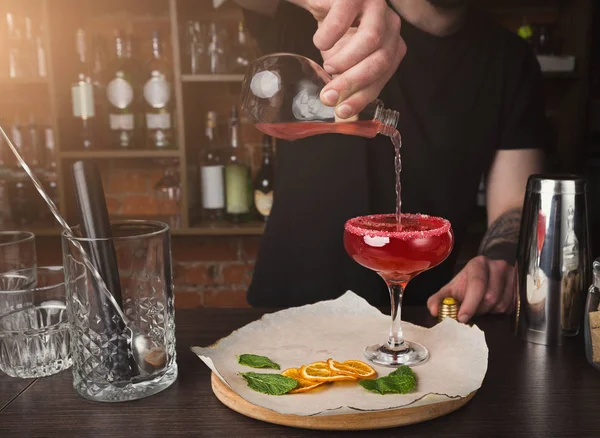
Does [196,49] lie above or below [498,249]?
above

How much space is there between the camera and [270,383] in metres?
0.81

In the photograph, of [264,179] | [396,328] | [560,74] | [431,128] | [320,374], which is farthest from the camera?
[264,179]

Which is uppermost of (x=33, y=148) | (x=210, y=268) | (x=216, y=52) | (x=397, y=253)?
(x=216, y=52)

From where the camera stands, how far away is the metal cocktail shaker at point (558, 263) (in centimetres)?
102

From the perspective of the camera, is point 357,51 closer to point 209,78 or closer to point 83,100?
point 209,78

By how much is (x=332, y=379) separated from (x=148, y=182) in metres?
2.26

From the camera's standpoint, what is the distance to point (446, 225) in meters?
0.96

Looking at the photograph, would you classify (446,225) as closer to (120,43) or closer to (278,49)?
(278,49)

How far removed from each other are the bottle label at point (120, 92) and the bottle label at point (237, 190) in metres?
0.48

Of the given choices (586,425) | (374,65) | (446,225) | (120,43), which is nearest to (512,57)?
(374,65)

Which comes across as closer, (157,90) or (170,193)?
(157,90)

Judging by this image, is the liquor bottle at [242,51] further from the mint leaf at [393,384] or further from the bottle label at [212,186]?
the mint leaf at [393,384]

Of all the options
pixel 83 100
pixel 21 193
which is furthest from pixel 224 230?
pixel 21 193

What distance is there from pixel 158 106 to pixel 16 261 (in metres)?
1.63
